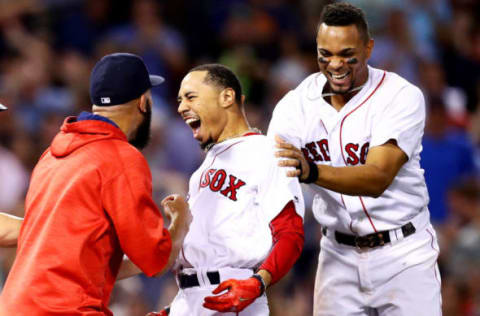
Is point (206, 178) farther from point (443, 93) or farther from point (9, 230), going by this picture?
point (443, 93)

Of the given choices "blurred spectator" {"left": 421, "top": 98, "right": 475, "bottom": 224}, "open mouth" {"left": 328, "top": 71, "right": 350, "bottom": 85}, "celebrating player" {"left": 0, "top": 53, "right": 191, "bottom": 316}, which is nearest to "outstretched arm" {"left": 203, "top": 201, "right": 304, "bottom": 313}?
"celebrating player" {"left": 0, "top": 53, "right": 191, "bottom": 316}

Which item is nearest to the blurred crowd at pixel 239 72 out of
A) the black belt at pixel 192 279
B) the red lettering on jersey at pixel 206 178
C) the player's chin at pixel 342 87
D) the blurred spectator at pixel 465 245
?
Answer: the blurred spectator at pixel 465 245

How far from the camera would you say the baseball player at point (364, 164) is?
395 cm

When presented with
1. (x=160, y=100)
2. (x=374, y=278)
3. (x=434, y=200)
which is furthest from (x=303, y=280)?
(x=374, y=278)

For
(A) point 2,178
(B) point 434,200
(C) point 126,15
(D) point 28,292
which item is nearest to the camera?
(D) point 28,292

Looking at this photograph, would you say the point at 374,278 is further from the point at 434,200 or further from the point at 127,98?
the point at 434,200

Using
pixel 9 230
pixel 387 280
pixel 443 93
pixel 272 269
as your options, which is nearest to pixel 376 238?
pixel 387 280

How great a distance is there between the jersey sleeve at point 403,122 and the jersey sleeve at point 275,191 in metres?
0.42

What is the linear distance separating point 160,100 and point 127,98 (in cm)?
419

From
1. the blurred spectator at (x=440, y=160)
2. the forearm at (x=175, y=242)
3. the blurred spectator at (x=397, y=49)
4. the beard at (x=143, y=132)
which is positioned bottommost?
the blurred spectator at (x=440, y=160)

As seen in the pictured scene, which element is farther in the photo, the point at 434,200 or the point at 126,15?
the point at 126,15

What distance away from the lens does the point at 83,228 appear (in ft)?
11.0

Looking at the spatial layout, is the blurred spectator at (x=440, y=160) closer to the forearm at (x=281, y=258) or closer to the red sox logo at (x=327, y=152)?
the red sox logo at (x=327, y=152)

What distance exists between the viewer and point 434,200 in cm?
738
